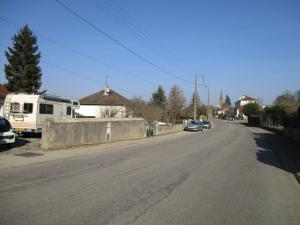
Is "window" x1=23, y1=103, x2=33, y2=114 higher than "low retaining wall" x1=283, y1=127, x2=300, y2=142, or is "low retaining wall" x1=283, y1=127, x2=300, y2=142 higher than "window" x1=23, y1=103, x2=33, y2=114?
"window" x1=23, y1=103, x2=33, y2=114

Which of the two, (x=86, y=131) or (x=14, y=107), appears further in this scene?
(x=14, y=107)

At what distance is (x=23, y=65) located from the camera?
51.0 m

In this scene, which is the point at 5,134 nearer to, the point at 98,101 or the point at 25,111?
the point at 25,111

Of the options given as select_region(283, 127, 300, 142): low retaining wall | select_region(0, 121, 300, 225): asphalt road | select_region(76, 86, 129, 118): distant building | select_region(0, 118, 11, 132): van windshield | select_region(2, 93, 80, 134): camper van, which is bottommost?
select_region(0, 121, 300, 225): asphalt road

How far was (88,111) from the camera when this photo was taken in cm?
6575

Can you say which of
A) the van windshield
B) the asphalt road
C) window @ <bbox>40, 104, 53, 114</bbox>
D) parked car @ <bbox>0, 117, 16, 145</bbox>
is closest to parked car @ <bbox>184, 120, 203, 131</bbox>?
window @ <bbox>40, 104, 53, 114</bbox>

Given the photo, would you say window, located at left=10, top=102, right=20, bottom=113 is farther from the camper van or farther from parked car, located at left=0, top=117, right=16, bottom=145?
parked car, located at left=0, top=117, right=16, bottom=145

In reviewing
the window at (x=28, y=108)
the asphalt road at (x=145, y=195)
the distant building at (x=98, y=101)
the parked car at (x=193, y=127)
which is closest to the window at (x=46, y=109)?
the window at (x=28, y=108)

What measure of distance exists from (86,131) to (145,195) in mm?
13340

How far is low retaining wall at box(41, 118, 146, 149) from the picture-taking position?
56.8 feet

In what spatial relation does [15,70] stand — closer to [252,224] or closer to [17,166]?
[17,166]

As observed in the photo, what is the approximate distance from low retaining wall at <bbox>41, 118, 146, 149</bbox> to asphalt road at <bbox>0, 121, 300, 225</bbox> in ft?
14.9

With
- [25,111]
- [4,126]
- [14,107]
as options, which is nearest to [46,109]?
[25,111]

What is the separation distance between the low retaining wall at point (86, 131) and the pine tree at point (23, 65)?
27.0m
